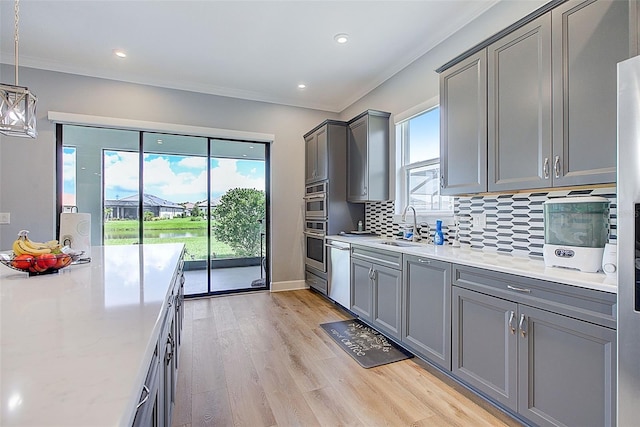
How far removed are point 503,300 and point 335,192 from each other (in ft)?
8.75

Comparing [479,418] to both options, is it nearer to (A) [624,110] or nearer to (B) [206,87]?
(A) [624,110]

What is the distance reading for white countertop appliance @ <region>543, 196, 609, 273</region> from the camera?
162 cm

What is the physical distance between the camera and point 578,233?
66.3 inches

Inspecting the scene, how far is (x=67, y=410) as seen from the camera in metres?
0.50

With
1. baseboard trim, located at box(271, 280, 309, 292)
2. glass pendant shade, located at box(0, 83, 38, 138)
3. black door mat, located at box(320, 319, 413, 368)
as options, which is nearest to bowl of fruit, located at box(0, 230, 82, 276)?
glass pendant shade, located at box(0, 83, 38, 138)

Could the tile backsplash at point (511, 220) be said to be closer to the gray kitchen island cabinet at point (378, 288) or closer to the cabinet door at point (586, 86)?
the cabinet door at point (586, 86)

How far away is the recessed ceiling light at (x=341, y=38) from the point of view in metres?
3.08

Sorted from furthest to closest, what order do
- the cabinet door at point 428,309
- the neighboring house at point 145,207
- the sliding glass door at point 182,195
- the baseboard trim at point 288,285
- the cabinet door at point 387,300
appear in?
1. the baseboard trim at point 288,285
2. the neighboring house at point 145,207
3. the sliding glass door at point 182,195
4. the cabinet door at point 387,300
5. the cabinet door at point 428,309

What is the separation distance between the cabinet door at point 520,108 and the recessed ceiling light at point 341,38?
144cm

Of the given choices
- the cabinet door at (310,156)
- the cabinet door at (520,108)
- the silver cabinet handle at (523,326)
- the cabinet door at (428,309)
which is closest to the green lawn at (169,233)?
the cabinet door at (310,156)

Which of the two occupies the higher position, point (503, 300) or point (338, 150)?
point (338, 150)

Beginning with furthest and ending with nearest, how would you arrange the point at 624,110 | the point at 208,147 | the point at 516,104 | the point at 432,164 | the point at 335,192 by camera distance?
1. the point at 208,147
2. the point at 335,192
3. the point at 432,164
4. the point at 516,104
5. the point at 624,110

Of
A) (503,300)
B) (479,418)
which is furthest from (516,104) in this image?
(479,418)

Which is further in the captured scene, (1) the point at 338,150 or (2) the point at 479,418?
(1) the point at 338,150
